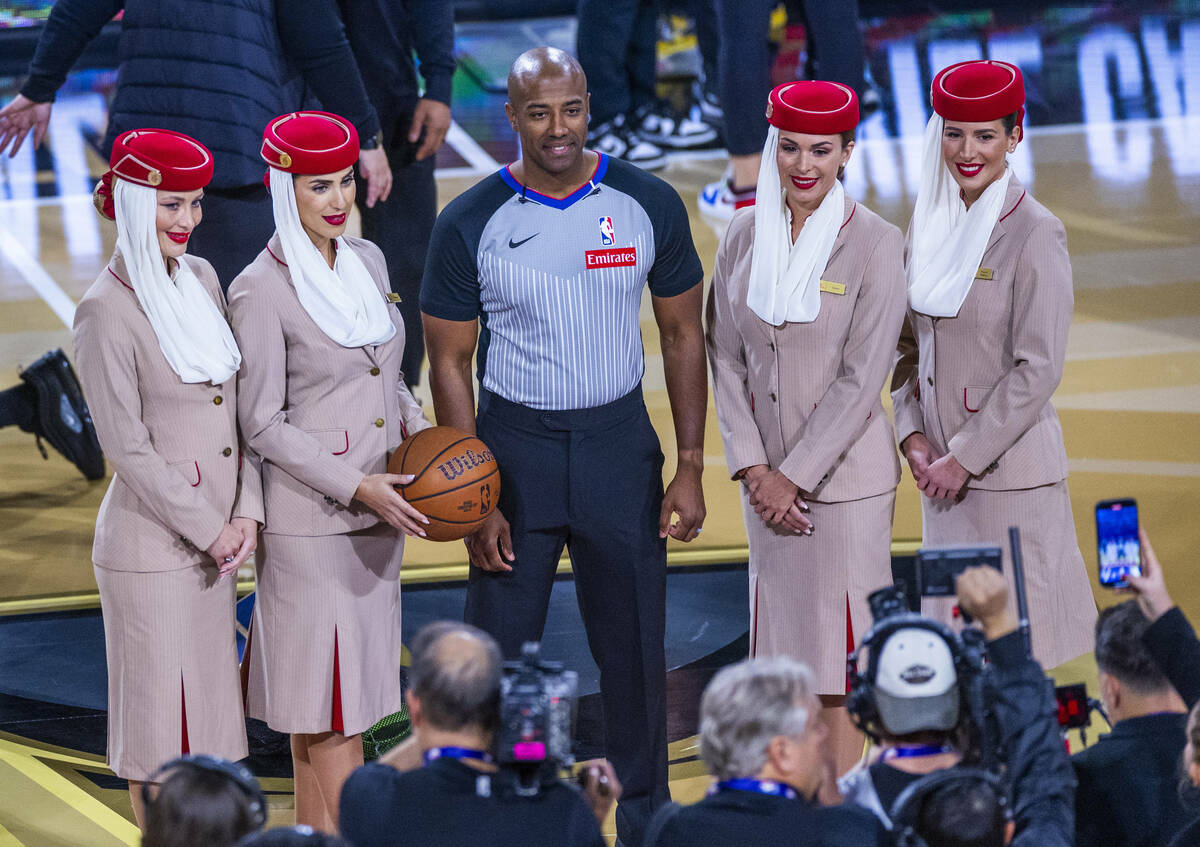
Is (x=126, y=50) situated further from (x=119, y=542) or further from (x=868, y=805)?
(x=868, y=805)

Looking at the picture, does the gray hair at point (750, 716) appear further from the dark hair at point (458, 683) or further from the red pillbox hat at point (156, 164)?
the red pillbox hat at point (156, 164)

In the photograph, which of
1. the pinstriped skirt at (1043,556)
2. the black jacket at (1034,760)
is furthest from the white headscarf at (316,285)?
the black jacket at (1034,760)

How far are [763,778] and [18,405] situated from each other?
4880 mm

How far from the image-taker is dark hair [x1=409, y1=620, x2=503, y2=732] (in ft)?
9.11

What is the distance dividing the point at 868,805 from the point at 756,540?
1.52 meters

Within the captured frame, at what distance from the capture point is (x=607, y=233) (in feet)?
13.3

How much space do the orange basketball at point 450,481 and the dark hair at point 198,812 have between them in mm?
1378

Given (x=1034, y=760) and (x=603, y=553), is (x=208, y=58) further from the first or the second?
(x=1034, y=760)

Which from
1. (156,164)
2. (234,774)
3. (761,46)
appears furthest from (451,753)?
(761,46)

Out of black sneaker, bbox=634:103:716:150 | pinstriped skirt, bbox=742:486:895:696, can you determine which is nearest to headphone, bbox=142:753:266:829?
pinstriped skirt, bbox=742:486:895:696

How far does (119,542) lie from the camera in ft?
12.7

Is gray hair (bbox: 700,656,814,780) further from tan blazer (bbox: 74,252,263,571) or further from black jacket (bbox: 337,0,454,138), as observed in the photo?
black jacket (bbox: 337,0,454,138)

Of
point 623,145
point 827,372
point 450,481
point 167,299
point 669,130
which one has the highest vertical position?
point 669,130

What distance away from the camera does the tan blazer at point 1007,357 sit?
4.07 metres
